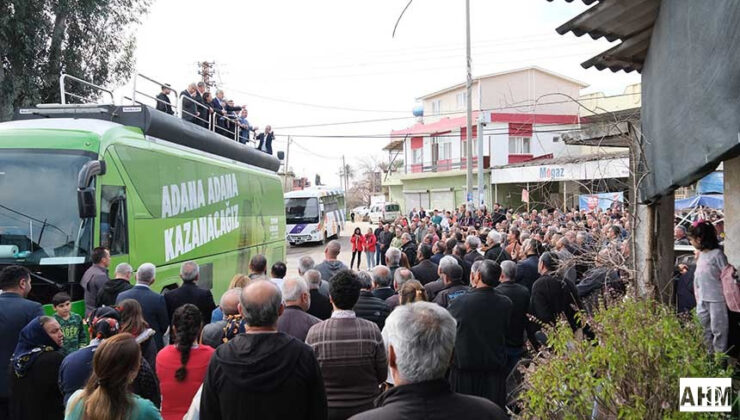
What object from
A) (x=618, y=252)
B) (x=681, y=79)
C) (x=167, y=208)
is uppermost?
(x=681, y=79)

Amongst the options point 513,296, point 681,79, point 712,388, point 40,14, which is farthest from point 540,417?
point 40,14

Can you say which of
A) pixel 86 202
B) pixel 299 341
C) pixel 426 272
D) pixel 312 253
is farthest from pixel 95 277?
pixel 312 253

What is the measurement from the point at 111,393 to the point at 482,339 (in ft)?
11.3

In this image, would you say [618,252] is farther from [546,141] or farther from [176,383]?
[546,141]

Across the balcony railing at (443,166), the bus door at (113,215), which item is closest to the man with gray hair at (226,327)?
the bus door at (113,215)

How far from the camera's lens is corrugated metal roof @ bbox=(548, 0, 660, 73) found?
492 cm

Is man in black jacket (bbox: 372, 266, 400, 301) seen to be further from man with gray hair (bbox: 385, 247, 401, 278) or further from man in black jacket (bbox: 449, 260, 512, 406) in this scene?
man with gray hair (bbox: 385, 247, 401, 278)

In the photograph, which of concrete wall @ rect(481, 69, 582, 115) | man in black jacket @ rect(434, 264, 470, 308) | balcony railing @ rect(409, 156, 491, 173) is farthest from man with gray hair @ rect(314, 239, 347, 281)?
concrete wall @ rect(481, 69, 582, 115)

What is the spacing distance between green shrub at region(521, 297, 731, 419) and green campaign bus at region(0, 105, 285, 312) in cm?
581

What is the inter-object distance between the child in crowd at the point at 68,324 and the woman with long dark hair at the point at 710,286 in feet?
19.4

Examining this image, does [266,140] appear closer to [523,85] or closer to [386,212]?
[523,85]

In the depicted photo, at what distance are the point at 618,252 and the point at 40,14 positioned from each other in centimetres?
1668

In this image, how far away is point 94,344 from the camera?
406cm

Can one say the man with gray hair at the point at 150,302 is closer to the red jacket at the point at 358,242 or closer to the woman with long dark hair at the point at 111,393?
the woman with long dark hair at the point at 111,393
